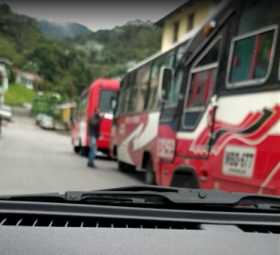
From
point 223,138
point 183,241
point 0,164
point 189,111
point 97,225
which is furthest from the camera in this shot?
point 0,164

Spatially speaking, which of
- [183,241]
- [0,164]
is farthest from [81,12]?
[0,164]

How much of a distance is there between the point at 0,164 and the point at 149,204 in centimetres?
1245

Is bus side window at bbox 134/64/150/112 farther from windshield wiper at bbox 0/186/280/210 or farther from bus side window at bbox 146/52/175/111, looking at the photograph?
windshield wiper at bbox 0/186/280/210

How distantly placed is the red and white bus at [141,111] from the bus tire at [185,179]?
134cm

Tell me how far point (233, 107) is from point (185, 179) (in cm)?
163

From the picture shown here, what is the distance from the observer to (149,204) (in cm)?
303

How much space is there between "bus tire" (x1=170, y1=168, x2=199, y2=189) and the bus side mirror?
1659 millimetres

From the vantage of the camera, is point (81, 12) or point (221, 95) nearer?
point (81, 12)

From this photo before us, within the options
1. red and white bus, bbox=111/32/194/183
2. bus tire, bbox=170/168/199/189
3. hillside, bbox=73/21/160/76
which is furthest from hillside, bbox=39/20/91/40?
red and white bus, bbox=111/32/194/183

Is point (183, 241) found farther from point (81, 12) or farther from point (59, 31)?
point (59, 31)

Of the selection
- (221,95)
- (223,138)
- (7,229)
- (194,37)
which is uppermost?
(194,37)

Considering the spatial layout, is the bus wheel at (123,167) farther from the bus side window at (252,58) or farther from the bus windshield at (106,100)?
the bus side window at (252,58)

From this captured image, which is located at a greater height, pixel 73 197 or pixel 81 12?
pixel 81 12

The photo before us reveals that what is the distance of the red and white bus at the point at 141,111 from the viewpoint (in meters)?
11.1
